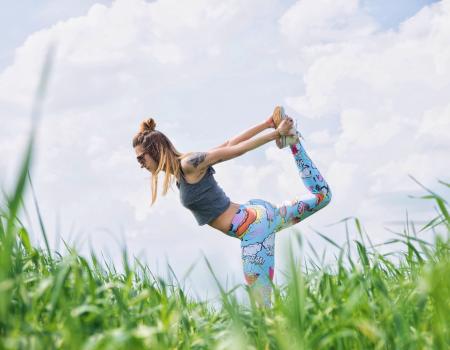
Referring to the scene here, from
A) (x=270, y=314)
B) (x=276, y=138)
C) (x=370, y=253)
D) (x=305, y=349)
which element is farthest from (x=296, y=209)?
(x=305, y=349)

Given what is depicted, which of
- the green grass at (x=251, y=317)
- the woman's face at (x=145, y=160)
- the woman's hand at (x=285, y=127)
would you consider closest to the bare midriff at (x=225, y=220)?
the woman's face at (x=145, y=160)

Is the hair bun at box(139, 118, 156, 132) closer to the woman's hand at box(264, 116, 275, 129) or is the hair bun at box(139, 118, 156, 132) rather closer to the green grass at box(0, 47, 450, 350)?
the woman's hand at box(264, 116, 275, 129)

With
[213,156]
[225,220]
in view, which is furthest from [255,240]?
[213,156]

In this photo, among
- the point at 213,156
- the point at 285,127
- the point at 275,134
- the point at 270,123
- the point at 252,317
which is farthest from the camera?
the point at 270,123

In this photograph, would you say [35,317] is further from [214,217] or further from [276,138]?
[276,138]

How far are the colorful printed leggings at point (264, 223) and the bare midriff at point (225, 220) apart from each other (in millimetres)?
37

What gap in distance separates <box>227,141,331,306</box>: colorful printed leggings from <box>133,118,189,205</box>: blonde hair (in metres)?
0.74

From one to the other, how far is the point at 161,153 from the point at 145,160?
0.74 feet

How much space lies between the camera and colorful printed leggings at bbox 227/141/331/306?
590 cm

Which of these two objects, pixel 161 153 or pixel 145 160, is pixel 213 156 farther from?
pixel 145 160

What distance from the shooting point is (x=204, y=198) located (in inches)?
237

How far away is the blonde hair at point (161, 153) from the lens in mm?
6035

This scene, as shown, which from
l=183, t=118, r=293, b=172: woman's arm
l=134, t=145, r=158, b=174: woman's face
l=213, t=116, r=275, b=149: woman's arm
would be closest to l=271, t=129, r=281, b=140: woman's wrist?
l=183, t=118, r=293, b=172: woman's arm

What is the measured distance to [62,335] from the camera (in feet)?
7.36
